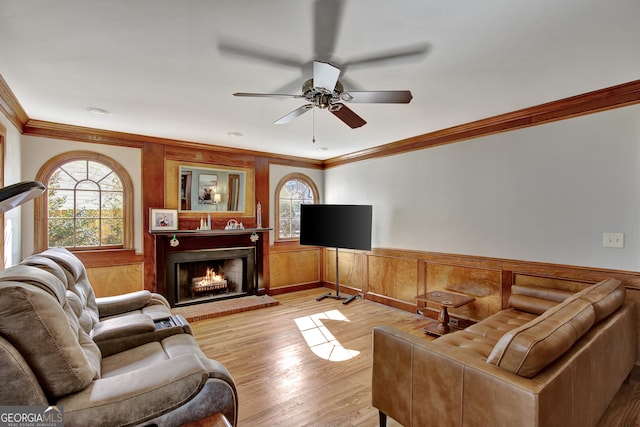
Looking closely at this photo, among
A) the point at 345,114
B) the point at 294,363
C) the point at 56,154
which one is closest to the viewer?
the point at 345,114

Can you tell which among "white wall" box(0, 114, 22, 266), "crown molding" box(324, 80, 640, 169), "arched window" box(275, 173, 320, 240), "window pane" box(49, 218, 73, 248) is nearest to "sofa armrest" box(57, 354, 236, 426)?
"white wall" box(0, 114, 22, 266)

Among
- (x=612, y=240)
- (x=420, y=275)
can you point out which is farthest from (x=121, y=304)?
(x=612, y=240)

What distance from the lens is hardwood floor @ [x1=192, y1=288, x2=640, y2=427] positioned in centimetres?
212

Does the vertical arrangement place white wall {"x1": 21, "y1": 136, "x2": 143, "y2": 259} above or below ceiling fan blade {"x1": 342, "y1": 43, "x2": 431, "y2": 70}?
below

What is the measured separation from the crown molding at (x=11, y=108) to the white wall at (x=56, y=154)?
0.26 m

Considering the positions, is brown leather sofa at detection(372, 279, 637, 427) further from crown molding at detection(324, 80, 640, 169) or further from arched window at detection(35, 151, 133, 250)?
arched window at detection(35, 151, 133, 250)

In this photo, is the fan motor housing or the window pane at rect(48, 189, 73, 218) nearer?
the fan motor housing

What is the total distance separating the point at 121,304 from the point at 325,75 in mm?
2589

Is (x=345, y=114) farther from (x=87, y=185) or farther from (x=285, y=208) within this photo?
(x=87, y=185)

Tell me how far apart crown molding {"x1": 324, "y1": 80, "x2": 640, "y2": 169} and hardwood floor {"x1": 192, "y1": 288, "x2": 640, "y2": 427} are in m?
2.37

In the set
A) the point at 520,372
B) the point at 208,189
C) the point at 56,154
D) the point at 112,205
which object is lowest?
the point at 520,372

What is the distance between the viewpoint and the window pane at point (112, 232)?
13.2 ft

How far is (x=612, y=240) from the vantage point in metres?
2.66

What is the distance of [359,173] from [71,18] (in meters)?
4.09
